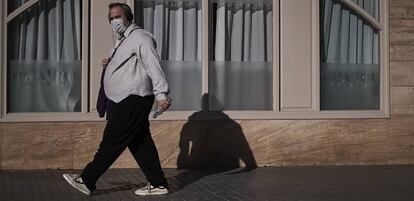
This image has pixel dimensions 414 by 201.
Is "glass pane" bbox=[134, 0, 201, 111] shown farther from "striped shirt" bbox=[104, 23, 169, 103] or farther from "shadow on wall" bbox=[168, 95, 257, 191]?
"striped shirt" bbox=[104, 23, 169, 103]

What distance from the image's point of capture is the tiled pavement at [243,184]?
7062mm

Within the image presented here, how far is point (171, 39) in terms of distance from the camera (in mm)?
9500

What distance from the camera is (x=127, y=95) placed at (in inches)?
264

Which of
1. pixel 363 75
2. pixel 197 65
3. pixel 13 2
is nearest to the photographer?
pixel 13 2

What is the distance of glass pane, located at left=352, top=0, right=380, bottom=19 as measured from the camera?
10023 mm

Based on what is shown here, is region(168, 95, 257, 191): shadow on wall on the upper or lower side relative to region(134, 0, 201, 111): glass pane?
lower

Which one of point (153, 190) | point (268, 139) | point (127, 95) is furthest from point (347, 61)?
point (127, 95)

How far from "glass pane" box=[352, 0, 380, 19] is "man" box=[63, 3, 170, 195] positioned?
4.29 metres

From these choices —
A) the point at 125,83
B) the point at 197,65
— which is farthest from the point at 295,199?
the point at 197,65

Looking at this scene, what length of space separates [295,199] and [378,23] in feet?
12.8

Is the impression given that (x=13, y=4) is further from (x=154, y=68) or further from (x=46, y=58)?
(x=154, y=68)

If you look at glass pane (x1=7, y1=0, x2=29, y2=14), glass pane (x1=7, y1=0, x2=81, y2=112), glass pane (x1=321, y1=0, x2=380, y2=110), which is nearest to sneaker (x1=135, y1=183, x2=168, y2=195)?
glass pane (x1=7, y1=0, x2=81, y2=112)

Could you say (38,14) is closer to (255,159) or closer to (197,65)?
(197,65)

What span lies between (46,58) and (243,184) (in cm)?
302
